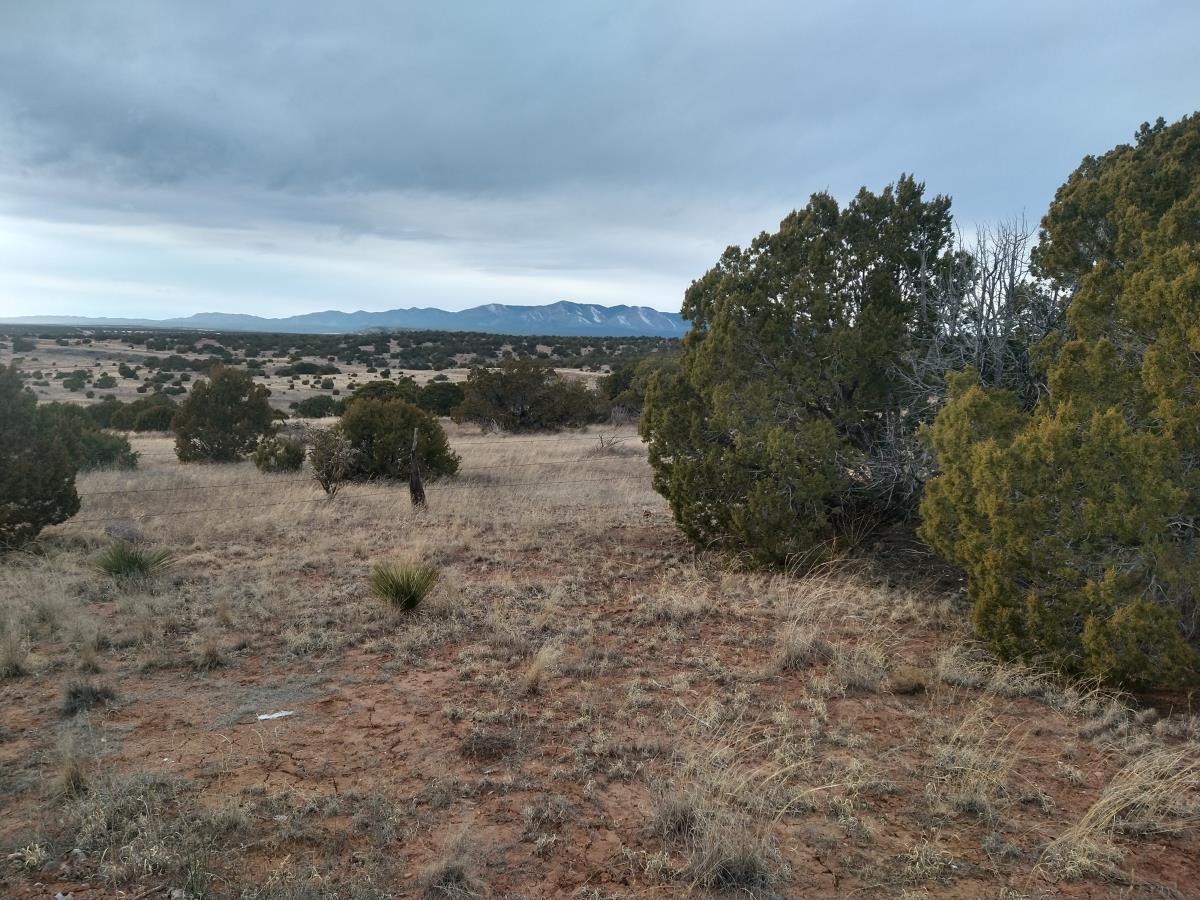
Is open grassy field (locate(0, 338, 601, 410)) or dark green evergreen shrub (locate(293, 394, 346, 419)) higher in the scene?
open grassy field (locate(0, 338, 601, 410))

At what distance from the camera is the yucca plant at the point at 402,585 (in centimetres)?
727

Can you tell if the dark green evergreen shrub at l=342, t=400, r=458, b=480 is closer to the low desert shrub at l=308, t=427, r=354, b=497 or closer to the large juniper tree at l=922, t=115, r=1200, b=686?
the low desert shrub at l=308, t=427, r=354, b=497

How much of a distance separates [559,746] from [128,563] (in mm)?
6299

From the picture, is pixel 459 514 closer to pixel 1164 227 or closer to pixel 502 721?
pixel 502 721

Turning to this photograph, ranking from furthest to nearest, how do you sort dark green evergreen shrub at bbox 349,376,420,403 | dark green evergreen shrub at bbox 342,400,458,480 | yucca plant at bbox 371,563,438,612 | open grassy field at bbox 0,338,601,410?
open grassy field at bbox 0,338,601,410
dark green evergreen shrub at bbox 349,376,420,403
dark green evergreen shrub at bbox 342,400,458,480
yucca plant at bbox 371,563,438,612

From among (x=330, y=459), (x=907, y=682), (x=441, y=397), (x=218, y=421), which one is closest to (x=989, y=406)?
(x=907, y=682)

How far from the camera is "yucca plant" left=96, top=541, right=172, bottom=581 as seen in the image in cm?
825

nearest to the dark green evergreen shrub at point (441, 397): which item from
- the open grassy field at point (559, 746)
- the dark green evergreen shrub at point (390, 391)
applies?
the dark green evergreen shrub at point (390, 391)

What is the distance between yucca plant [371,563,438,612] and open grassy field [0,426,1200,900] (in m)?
0.14

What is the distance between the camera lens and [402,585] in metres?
7.30

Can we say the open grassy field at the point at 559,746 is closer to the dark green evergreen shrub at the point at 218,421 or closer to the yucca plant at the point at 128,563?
the yucca plant at the point at 128,563

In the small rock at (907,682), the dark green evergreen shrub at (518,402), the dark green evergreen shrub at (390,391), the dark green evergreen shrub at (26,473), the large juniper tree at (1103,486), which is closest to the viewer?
the large juniper tree at (1103,486)

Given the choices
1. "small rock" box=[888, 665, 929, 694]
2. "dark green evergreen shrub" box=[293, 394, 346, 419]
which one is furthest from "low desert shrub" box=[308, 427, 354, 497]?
"dark green evergreen shrub" box=[293, 394, 346, 419]

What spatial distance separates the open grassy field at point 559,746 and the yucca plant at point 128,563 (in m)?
0.14
